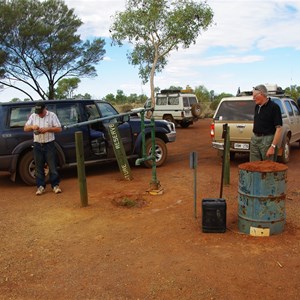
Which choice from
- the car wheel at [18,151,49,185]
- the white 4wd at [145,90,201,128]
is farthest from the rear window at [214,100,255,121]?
the white 4wd at [145,90,201,128]

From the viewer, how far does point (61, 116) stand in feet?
28.6

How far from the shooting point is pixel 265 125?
6.05 metres

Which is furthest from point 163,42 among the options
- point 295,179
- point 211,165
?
point 295,179

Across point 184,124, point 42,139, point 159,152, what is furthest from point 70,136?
point 184,124

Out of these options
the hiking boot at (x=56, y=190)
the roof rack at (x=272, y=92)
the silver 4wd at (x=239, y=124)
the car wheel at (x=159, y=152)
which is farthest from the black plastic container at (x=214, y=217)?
the roof rack at (x=272, y=92)

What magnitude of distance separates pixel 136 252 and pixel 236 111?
242 inches

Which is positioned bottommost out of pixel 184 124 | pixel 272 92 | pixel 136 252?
pixel 184 124

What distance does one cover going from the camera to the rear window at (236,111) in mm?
9654

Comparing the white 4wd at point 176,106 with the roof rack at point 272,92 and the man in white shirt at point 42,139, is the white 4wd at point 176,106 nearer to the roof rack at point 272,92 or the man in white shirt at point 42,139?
the roof rack at point 272,92

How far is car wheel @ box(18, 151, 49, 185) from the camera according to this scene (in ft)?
26.5

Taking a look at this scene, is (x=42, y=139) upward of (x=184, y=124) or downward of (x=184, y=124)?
upward

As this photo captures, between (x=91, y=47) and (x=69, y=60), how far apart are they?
208 centimetres

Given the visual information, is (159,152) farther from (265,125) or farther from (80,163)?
(265,125)

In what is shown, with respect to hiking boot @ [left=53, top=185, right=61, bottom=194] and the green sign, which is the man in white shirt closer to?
hiking boot @ [left=53, top=185, right=61, bottom=194]
